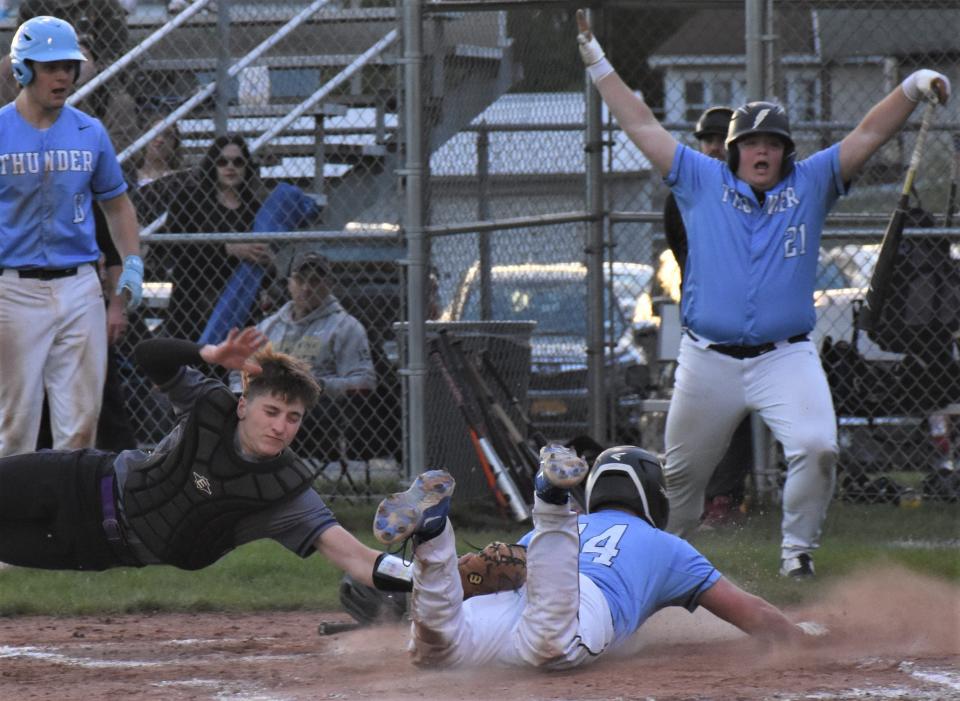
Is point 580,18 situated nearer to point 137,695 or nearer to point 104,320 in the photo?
point 104,320

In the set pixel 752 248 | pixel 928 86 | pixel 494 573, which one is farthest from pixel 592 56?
pixel 494 573

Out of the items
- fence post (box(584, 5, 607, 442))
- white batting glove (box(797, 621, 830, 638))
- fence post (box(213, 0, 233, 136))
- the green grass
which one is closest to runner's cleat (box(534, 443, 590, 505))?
white batting glove (box(797, 621, 830, 638))

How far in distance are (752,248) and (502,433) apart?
8.47 ft

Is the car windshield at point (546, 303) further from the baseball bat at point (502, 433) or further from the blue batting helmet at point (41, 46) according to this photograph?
the blue batting helmet at point (41, 46)

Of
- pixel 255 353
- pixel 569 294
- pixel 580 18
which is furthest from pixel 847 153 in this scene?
pixel 569 294

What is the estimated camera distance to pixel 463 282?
9656 millimetres

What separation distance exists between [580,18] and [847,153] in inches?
53.1

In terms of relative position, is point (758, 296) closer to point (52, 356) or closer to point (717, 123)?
point (717, 123)

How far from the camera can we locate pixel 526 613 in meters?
5.16

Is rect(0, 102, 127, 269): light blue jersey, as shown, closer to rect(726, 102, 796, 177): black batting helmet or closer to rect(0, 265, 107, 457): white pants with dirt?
rect(0, 265, 107, 457): white pants with dirt

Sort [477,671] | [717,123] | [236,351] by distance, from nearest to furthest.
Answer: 1. [477,671]
2. [236,351]
3. [717,123]

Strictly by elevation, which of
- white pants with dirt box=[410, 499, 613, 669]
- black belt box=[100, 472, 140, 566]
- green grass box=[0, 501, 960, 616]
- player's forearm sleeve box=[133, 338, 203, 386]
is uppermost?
player's forearm sleeve box=[133, 338, 203, 386]

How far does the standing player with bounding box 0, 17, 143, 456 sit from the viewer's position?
24.6 feet

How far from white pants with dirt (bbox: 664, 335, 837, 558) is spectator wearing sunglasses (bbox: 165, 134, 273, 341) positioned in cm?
353
